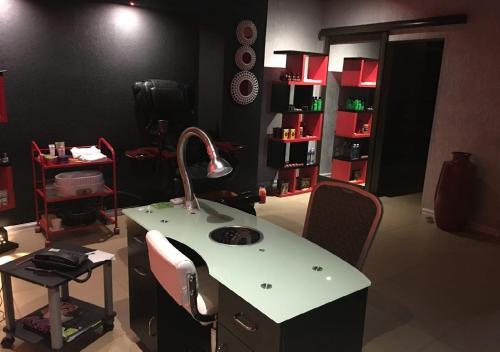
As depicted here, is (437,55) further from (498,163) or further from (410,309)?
(410,309)

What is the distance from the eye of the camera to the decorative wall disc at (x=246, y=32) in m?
4.96

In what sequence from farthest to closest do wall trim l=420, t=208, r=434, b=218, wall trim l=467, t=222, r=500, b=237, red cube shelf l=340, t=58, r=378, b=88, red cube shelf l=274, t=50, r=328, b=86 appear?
1. red cube shelf l=340, t=58, r=378, b=88
2. red cube shelf l=274, t=50, r=328, b=86
3. wall trim l=420, t=208, r=434, b=218
4. wall trim l=467, t=222, r=500, b=237

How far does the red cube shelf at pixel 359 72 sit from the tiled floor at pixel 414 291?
2193 millimetres

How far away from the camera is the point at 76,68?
4.22m

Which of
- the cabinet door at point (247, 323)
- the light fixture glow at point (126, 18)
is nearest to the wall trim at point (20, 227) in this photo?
the light fixture glow at point (126, 18)

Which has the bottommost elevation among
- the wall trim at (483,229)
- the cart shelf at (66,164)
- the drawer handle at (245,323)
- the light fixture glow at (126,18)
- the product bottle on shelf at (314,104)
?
the wall trim at (483,229)

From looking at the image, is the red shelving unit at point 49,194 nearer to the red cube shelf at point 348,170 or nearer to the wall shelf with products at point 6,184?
the wall shelf with products at point 6,184

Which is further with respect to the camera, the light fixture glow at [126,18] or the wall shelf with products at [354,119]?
the wall shelf with products at [354,119]

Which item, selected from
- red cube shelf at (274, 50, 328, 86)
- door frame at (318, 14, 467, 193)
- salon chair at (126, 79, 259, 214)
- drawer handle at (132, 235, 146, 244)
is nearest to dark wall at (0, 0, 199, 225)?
salon chair at (126, 79, 259, 214)

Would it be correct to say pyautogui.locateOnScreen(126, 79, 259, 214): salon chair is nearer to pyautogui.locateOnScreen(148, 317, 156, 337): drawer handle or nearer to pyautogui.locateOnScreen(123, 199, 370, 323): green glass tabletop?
pyautogui.locateOnScreen(123, 199, 370, 323): green glass tabletop

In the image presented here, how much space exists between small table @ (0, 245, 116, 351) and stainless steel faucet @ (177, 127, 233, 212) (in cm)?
59

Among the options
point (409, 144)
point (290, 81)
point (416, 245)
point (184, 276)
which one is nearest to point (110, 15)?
point (290, 81)

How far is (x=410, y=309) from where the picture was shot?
302 cm

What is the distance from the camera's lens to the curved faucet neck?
219 cm
